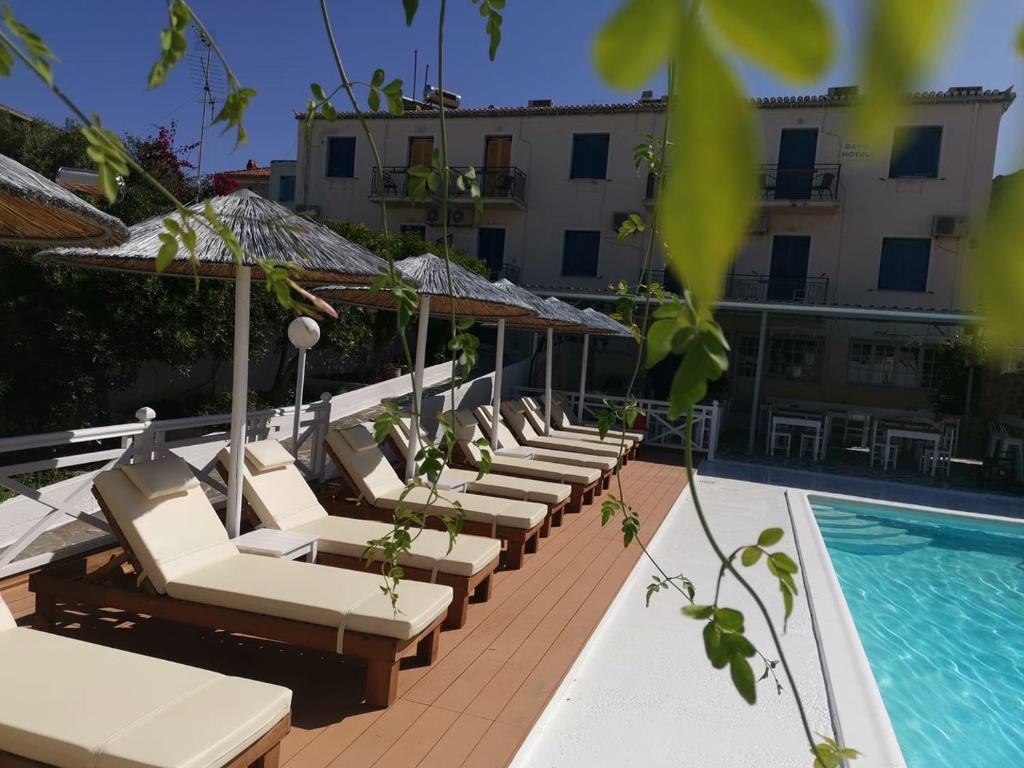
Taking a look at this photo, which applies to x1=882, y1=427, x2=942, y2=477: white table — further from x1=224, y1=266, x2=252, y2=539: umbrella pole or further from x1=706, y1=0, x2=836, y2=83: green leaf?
x1=706, y1=0, x2=836, y2=83: green leaf

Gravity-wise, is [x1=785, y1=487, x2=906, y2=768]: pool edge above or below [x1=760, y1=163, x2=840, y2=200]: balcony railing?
below

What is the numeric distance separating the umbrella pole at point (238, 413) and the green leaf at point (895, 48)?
16.7ft

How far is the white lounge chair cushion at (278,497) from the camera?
5.14 m

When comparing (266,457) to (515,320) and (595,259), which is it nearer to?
(515,320)

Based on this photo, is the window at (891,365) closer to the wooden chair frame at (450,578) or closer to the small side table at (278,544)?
the wooden chair frame at (450,578)

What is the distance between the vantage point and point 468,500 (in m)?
6.50

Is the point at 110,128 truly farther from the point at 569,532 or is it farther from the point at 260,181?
the point at 260,181

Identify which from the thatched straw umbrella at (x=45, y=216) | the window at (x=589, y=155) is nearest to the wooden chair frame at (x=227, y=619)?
the thatched straw umbrella at (x=45, y=216)

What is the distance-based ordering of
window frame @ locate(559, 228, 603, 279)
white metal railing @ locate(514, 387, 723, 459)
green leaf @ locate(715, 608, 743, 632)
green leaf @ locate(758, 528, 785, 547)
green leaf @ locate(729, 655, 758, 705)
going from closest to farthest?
green leaf @ locate(729, 655, 758, 705), green leaf @ locate(715, 608, 743, 632), green leaf @ locate(758, 528, 785, 547), white metal railing @ locate(514, 387, 723, 459), window frame @ locate(559, 228, 603, 279)

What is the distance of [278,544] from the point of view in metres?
4.67

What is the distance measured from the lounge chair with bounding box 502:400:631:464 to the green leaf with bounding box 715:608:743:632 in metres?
9.39

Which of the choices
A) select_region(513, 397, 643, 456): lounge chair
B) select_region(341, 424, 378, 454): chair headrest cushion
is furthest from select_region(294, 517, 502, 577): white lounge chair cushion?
select_region(513, 397, 643, 456): lounge chair

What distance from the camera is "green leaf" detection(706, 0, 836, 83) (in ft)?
0.68

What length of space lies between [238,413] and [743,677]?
4.99 meters
